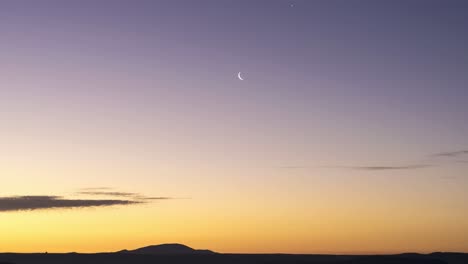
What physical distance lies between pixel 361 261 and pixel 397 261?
9.46m

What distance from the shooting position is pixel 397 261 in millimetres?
198375

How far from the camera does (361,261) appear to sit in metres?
195
